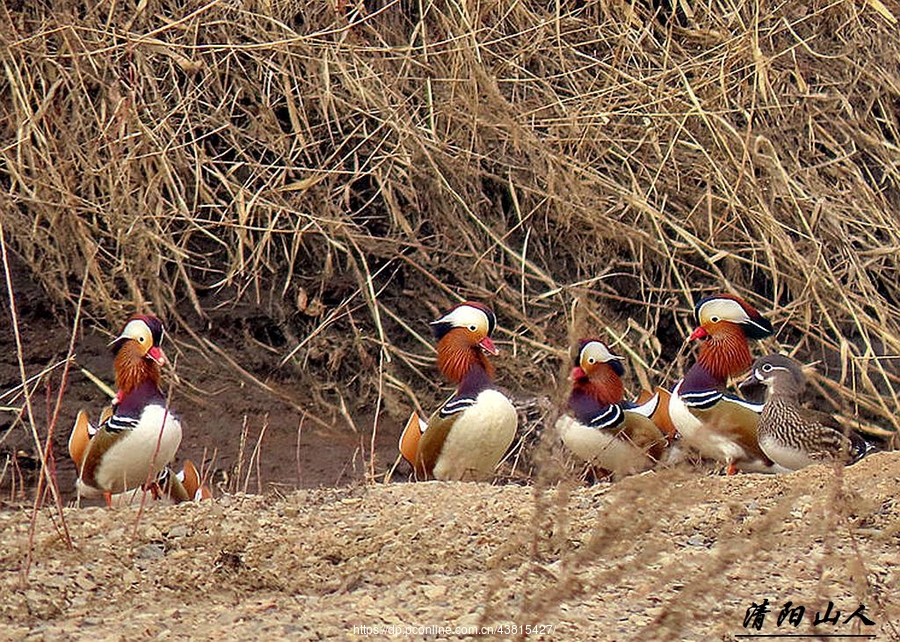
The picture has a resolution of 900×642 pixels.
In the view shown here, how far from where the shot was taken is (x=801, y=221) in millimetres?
6152

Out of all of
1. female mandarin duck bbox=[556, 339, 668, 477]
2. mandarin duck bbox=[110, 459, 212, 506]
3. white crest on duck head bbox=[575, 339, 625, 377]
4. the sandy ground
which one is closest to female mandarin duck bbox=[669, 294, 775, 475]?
female mandarin duck bbox=[556, 339, 668, 477]

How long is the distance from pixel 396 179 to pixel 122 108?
115 cm

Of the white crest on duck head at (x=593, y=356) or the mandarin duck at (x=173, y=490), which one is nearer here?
the mandarin duck at (x=173, y=490)

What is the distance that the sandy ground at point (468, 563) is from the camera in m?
2.35

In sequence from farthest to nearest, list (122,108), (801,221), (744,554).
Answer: (801,221)
(122,108)
(744,554)

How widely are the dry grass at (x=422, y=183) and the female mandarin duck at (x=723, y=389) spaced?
1.03 m

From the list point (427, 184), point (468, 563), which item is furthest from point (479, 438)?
point (427, 184)

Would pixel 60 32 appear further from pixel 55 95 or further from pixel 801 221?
pixel 801 221

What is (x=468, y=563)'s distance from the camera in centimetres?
293

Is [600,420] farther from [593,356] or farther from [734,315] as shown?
[734,315]

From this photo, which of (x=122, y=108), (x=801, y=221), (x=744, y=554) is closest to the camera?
(x=744, y=554)

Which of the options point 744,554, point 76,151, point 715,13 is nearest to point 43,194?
point 76,151

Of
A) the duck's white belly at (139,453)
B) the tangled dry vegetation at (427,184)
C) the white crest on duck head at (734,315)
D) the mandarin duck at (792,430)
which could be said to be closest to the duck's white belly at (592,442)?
the mandarin duck at (792,430)

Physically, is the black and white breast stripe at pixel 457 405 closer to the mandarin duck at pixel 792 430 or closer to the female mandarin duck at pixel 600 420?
the female mandarin duck at pixel 600 420
